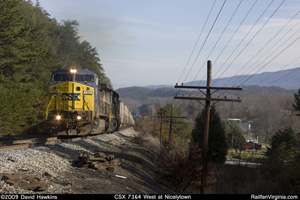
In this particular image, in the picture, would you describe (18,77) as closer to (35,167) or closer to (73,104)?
(73,104)

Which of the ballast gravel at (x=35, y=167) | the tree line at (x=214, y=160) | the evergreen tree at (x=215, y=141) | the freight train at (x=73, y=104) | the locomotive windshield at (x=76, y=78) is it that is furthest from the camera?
the evergreen tree at (x=215, y=141)

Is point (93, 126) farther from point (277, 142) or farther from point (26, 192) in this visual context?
point (277, 142)

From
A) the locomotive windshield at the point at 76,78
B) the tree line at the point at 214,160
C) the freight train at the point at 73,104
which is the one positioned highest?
the locomotive windshield at the point at 76,78

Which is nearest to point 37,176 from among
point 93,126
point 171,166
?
Result: point 171,166

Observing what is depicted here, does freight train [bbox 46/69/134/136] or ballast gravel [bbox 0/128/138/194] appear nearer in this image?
ballast gravel [bbox 0/128/138/194]

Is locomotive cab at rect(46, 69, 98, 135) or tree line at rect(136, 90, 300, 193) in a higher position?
locomotive cab at rect(46, 69, 98, 135)

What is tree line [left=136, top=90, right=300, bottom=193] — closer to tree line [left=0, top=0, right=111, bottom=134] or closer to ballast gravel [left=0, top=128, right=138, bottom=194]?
ballast gravel [left=0, top=128, right=138, bottom=194]

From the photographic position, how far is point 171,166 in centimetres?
1852

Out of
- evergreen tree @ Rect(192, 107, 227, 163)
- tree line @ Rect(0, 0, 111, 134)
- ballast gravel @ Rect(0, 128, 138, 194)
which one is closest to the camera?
ballast gravel @ Rect(0, 128, 138, 194)

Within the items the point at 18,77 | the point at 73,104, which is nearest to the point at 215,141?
the point at 73,104

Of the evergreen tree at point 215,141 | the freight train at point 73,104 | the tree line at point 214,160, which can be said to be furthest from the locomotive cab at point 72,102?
the evergreen tree at point 215,141

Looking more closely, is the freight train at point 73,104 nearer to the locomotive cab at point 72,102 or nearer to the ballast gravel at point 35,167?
the locomotive cab at point 72,102

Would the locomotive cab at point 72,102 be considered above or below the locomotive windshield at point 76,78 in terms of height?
below

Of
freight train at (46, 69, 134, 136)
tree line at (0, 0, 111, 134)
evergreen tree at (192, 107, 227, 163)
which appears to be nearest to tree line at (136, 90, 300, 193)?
evergreen tree at (192, 107, 227, 163)
